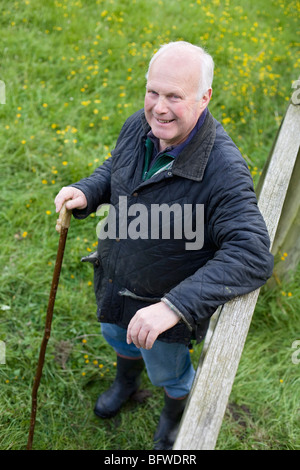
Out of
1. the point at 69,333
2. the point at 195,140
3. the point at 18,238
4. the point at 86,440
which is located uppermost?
the point at 195,140

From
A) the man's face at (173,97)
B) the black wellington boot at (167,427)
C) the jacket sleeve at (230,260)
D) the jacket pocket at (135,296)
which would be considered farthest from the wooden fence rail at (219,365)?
the black wellington boot at (167,427)

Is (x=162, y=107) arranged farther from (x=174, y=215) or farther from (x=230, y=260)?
(x=230, y=260)

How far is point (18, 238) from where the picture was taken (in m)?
3.52

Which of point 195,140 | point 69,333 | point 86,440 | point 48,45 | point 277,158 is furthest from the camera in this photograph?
point 48,45

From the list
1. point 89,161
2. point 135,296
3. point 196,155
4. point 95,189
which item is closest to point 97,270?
point 135,296

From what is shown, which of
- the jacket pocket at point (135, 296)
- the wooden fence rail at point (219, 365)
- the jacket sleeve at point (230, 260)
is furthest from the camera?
the jacket pocket at point (135, 296)

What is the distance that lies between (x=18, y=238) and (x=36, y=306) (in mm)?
633

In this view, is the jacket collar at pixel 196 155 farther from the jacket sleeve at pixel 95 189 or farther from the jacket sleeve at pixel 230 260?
the jacket sleeve at pixel 95 189

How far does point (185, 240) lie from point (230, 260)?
0.30 m

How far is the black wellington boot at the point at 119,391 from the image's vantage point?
8.93 feet

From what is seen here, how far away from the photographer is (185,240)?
1.85 m

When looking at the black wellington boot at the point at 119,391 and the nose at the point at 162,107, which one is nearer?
the nose at the point at 162,107

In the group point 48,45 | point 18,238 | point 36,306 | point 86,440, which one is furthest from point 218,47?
point 86,440

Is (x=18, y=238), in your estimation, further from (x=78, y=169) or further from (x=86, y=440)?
(x=86, y=440)
